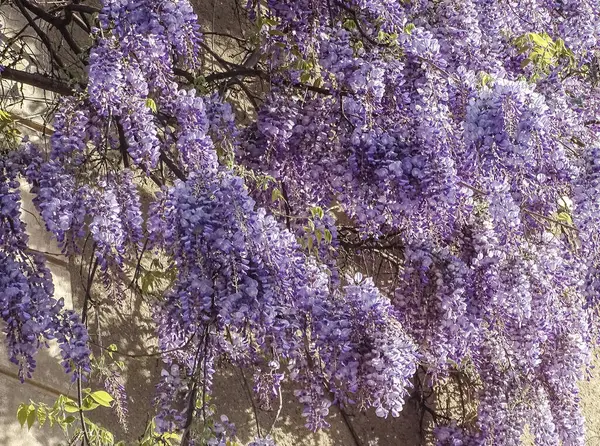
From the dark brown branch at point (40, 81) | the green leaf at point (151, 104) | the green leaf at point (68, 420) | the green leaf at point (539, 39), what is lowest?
the green leaf at point (68, 420)

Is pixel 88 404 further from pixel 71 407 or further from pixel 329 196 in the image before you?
pixel 329 196

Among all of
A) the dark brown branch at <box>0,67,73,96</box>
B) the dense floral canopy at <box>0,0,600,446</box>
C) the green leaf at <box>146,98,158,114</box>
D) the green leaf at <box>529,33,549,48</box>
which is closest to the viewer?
the dense floral canopy at <box>0,0,600,446</box>

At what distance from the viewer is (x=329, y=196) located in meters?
4.46

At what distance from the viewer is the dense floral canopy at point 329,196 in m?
3.63

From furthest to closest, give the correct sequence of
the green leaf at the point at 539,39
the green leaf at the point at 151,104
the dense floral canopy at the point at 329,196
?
the green leaf at the point at 539,39, the green leaf at the point at 151,104, the dense floral canopy at the point at 329,196

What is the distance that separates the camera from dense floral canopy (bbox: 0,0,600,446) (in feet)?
11.9

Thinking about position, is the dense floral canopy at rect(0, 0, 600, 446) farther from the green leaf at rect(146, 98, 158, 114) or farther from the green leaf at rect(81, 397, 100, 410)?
the green leaf at rect(81, 397, 100, 410)

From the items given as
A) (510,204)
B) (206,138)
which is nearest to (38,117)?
(206,138)

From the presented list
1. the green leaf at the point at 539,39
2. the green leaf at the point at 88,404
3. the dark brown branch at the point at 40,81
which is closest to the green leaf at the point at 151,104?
the dark brown branch at the point at 40,81

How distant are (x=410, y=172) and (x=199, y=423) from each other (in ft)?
4.07

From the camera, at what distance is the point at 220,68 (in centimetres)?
589

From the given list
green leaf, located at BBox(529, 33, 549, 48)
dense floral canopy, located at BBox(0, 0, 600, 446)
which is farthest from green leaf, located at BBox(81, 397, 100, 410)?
green leaf, located at BBox(529, 33, 549, 48)

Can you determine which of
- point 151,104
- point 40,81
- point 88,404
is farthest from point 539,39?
point 88,404

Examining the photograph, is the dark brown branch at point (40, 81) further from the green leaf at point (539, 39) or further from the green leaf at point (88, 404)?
the green leaf at point (539, 39)
